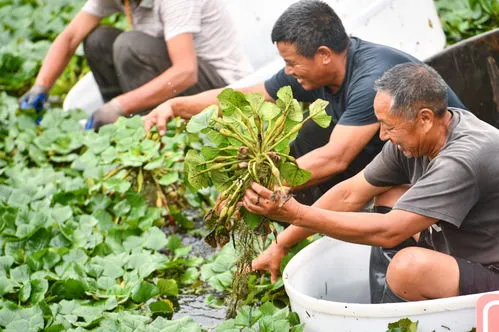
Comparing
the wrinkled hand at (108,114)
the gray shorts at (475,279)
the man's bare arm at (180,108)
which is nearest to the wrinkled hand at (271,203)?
the gray shorts at (475,279)

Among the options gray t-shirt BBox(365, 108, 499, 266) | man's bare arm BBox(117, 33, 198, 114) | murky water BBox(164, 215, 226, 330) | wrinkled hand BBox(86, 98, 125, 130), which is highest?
gray t-shirt BBox(365, 108, 499, 266)

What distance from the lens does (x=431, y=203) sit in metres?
2.55

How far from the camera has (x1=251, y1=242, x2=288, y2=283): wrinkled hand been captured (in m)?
3.15

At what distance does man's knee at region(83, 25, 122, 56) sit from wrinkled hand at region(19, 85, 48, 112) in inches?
11.7

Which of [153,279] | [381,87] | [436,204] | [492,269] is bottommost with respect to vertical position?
[153,279]

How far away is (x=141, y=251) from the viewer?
3588 mm

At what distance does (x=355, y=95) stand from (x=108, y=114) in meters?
1.52

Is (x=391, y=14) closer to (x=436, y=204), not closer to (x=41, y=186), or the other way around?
(x=41, y=186)

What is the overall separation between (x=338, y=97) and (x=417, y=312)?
1110 millimetres

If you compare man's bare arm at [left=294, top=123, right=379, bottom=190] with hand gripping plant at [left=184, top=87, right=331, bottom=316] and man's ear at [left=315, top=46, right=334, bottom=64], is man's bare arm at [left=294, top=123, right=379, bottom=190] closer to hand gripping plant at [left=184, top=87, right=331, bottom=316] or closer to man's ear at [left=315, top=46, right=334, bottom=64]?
man's ear at [left=315, top=46, right=334, bottom=64]

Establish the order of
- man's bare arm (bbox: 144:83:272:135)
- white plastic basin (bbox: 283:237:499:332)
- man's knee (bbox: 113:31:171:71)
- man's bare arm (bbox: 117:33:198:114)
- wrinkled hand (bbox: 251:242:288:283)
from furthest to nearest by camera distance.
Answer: man's knee (bbox: 113:31:171:71)
man's bare arm (bbox: 117:33:198:114)
man's bare arm (bbox: 144:83:272:135)
wrinkled hand (bbox: 251:242:288:283)
white plastic basin (bbox: 283:237:499:332)

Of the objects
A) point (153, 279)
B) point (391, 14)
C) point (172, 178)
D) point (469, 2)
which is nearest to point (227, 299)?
point (153, 279)

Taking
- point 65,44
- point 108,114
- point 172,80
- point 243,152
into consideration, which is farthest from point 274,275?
point 65,44

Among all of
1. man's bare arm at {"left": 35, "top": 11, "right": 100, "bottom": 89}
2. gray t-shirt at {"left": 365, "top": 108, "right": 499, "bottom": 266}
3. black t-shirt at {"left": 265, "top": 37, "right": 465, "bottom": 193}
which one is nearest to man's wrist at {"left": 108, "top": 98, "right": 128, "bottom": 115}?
man's bare arm at {"left": 35, "top": 11, "right": 100, "bottom": 89}
